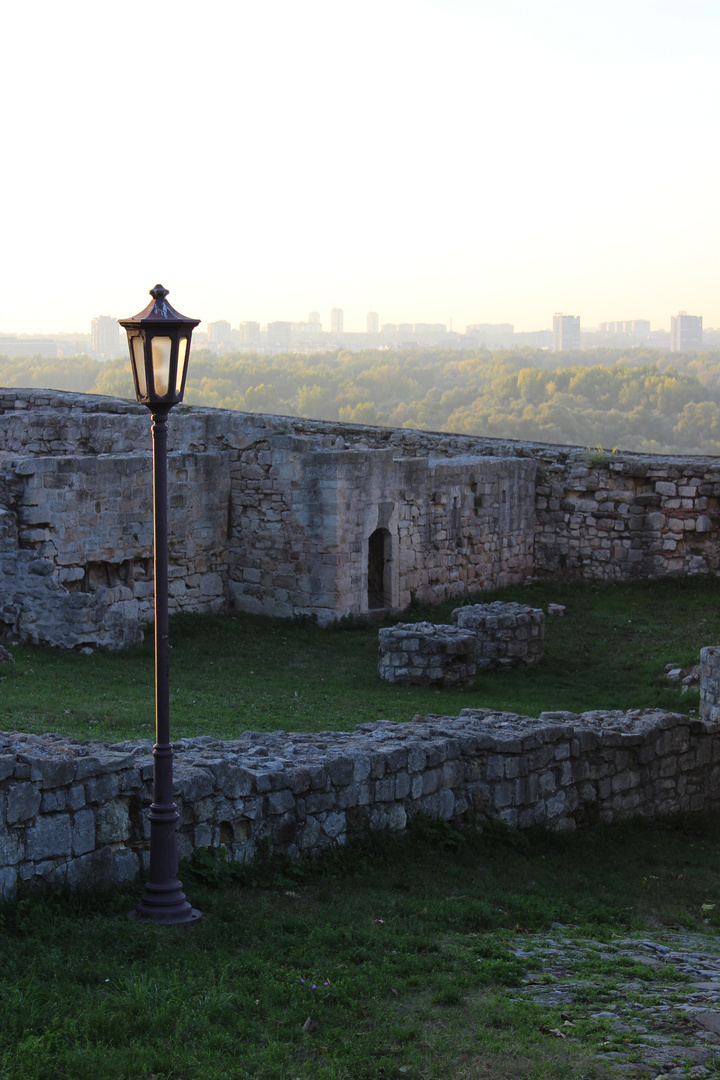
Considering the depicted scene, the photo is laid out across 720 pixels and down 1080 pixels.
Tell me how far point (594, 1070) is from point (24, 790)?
11.1 ft

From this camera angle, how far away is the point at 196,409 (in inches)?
961

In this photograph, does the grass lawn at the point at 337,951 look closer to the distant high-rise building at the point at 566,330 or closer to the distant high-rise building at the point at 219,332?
the distant high-rise building at the point at 219,332

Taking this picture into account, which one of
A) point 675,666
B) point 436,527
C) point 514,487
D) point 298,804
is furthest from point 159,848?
point 514,487

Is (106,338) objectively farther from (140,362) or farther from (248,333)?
(140,362)

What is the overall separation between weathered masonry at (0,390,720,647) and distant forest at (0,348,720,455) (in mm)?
32902

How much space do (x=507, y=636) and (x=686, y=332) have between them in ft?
350

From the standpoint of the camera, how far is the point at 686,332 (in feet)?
383

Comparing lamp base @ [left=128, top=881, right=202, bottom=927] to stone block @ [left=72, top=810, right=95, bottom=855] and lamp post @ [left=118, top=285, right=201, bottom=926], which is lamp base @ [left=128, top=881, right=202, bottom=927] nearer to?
lamp post @ [left=118, top=285, right=201, bottom=926]

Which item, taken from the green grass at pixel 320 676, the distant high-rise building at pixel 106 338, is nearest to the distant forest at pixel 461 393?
the distant high-rise building at pixel 106 338

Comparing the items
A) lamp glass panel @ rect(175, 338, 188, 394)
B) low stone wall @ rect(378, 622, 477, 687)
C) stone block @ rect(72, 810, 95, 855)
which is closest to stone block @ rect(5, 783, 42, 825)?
stone block @ rect(72, 810, 95, 855)

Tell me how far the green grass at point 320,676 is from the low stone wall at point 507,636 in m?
0.24

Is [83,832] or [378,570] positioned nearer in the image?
[83,832]

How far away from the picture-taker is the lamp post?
23.1ft

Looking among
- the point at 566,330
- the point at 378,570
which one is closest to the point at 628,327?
the point at 566,330
